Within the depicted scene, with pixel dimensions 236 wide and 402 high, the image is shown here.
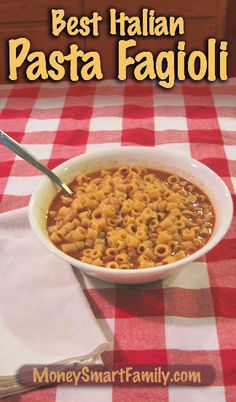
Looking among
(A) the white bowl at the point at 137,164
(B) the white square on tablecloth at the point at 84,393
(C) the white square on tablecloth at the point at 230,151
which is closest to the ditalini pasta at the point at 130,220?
(A) the white bowl at the point at 137,164

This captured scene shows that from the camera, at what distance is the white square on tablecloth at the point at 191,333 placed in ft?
2.62

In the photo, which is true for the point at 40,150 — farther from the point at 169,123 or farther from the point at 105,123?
the point at 169,123

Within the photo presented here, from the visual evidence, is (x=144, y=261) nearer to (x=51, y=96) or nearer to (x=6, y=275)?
(x=6, y=275)

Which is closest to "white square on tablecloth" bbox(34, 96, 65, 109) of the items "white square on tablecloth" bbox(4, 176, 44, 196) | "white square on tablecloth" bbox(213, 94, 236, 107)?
"white square on tablecloth" bbox(4, 176, 44, 196)

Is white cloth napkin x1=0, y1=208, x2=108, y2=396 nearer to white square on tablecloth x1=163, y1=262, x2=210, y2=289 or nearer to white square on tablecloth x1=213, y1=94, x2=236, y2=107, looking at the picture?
white square on tablecloth x1=163, y1=262, x2=210, y2=289

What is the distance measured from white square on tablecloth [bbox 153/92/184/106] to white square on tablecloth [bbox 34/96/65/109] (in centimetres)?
32

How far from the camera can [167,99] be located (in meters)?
1.57

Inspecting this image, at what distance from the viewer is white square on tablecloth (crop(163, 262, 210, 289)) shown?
899 millimetres

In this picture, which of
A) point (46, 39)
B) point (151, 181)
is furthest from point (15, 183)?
point (46, 39)

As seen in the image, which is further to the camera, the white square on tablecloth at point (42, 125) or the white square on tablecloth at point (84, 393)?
the white square on tablecloth at point (42, 125)

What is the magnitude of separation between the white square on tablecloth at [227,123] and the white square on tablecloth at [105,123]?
31cm

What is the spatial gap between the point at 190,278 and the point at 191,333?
127 mm

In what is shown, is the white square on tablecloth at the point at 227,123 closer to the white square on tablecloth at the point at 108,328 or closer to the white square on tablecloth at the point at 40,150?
the white square on tablecloth at the point at 40,150

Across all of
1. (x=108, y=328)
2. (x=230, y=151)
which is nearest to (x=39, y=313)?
(x=108, y=328)
